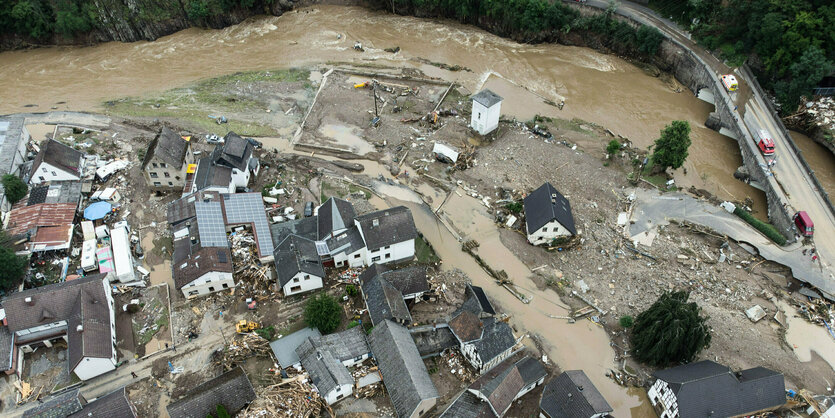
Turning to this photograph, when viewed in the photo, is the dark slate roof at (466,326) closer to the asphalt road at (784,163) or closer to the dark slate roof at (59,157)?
the asphalt road at (784,163)

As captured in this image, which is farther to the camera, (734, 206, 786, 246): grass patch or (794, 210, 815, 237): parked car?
(734, 206, 786, 246): grass patch

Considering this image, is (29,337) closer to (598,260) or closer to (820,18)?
(598,260)

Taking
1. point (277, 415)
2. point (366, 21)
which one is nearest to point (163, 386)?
point (277, 415)

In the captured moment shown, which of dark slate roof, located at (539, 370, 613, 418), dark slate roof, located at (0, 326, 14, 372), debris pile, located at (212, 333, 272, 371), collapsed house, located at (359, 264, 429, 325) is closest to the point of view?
dark slate roof, located at (539, 370, 613, 418)

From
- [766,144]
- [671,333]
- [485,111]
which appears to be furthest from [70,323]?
[766,144]

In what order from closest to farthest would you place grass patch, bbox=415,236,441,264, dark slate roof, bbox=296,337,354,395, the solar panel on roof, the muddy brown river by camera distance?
dark slate roof, bbox=296,337,354,395
the solar panel on roof
grass patch, bbox=415,236,441,264
the muddy brown river

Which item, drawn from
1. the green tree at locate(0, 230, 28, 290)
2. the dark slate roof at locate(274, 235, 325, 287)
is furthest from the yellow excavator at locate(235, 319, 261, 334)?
the green tree at locate(0, 230, 28, 290)

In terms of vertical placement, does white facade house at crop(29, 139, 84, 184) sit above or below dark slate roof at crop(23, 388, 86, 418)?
A: above

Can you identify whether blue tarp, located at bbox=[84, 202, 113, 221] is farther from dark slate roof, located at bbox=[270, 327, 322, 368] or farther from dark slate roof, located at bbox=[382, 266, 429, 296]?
dark slate roof, located at bbox=[382, 266, 429, 296]
